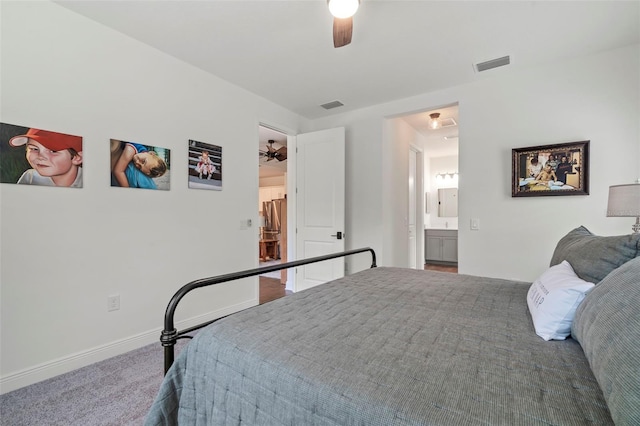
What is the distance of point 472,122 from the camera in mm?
3215

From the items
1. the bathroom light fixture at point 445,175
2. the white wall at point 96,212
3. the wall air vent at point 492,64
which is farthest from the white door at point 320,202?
the bathroom light fixture at point 445,175

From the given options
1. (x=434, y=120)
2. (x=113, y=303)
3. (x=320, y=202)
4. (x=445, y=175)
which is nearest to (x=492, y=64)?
(x=434, y=120)

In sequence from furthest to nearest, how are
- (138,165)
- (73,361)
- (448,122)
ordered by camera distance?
(448,122) < (138,165) < (73,361)

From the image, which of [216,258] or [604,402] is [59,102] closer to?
[216,258]

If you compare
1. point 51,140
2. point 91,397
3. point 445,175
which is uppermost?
point 445,175

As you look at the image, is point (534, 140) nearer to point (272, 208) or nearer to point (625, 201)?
point (625, 201)

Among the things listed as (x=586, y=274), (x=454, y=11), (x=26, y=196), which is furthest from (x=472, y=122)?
(x=26, y=196)

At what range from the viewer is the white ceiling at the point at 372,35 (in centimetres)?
206

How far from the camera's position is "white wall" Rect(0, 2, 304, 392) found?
6.23ft

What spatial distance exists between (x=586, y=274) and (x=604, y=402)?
0.70m

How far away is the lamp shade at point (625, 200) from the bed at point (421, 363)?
3.36 feet

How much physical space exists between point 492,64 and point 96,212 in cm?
379

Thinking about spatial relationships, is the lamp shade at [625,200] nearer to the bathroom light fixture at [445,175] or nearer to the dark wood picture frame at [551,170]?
the dark wood picture frame at [551,170]

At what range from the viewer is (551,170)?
2.79 metres
